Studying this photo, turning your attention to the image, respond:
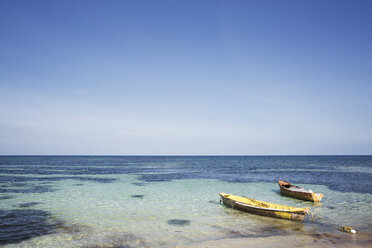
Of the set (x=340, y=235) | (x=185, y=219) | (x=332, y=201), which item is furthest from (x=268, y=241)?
(x=332, y=201)

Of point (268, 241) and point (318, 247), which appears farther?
point (268, 241)

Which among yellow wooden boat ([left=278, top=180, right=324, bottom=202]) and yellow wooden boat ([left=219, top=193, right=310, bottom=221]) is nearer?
yellow wooden boat ([left=219, top=193, right=310, bottom=221])

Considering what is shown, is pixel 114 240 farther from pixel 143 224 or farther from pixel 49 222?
pixel 49 222

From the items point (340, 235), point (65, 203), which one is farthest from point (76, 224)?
point (340, 235)

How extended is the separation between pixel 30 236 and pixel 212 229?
8.84 meters

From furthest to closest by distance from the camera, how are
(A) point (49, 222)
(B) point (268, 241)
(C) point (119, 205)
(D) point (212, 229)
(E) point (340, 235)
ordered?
(C) point (119, 205) < (A) point (49, 222) < (D) point (212, 229) < (E) point (340, 235) < (B) point (268, 241)

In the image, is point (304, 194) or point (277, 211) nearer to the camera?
point (277, 211)

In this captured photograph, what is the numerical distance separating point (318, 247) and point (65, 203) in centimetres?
1716

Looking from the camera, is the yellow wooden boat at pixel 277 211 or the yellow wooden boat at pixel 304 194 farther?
the yellow wooden boat at pixel 304 194

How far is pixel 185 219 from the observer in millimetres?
14797

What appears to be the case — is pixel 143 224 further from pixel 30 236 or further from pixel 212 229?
pixel 30 236

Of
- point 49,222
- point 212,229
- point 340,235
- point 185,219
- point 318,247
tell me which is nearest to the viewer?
point 318,247

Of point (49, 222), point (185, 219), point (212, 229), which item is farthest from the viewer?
point (185, 219)

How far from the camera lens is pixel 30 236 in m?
11.6
